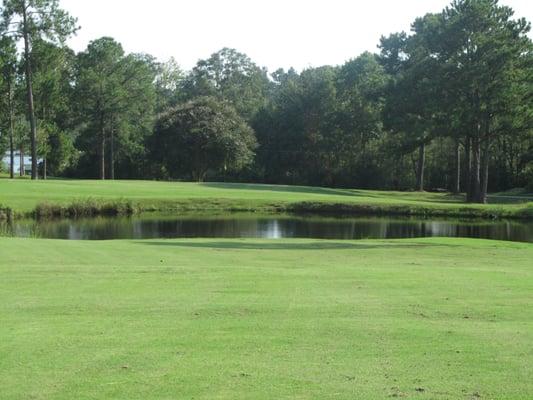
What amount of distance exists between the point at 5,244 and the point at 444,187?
67366 millimetres

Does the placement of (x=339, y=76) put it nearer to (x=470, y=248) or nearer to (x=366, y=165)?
(x=366, y=165)

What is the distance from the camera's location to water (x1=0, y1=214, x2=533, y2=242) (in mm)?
33312

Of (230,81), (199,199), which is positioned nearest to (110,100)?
(199,199)

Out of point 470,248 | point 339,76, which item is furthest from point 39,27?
point 470,248

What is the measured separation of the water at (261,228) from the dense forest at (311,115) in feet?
53.5

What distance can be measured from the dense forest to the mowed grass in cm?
4379

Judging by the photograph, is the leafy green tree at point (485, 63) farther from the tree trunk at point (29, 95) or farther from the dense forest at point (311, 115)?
the tree trunk at point (29, 95)

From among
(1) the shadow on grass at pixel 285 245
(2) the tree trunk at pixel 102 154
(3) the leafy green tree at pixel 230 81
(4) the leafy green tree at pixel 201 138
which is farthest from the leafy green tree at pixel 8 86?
(1) the shadow on grass at pixel 285 245

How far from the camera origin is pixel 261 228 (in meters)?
37.6

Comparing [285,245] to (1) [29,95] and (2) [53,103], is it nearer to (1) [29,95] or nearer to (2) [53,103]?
(1) [29,95]

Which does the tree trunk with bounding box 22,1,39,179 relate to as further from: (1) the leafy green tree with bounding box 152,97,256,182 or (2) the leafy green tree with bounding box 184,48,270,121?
(2) the leafy green tree with bounding box 184,48,270,121

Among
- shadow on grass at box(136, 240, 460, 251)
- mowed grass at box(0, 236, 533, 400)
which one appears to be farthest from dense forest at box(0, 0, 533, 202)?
mowed grass at box(0, 236, 533, 400)

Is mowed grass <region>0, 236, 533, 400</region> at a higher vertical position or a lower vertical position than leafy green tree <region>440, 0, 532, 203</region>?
lower

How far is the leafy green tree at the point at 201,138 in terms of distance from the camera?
74625 millimetres
